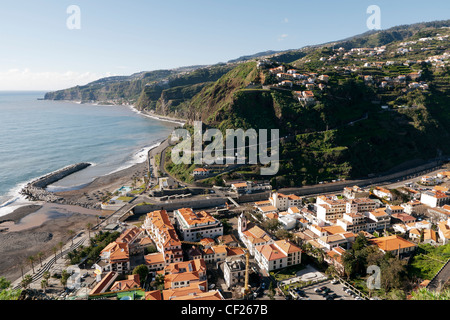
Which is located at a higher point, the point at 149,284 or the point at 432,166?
the point at 432,166

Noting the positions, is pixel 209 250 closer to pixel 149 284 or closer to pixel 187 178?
pixel 149 284

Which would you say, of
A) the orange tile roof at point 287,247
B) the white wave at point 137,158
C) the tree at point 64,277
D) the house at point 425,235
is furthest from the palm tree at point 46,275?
the house at point 425,235

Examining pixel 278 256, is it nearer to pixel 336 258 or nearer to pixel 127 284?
pixel 336 258

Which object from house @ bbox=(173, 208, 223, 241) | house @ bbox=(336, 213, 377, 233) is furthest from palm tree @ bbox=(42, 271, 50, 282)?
house @ bbox=(336, 213, 377, 233)

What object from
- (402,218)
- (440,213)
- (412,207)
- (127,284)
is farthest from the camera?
(412,207)

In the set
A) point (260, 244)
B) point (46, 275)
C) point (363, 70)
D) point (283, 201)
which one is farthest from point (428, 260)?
point (363, 70)
